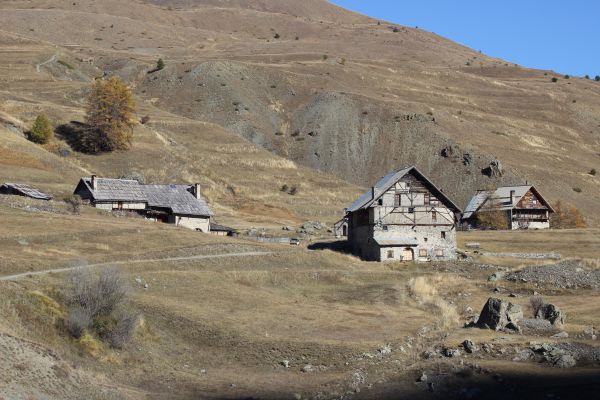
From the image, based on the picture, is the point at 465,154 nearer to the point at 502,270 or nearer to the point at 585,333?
the point at 502,270

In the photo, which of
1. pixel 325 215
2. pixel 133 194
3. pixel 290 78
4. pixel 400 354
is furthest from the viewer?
pixel 290 78

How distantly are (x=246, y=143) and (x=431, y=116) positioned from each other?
42.1m

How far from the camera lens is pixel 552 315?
158 feet

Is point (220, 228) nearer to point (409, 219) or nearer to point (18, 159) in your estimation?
point (409, 219)

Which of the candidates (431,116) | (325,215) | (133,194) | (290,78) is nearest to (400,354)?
(133,194)

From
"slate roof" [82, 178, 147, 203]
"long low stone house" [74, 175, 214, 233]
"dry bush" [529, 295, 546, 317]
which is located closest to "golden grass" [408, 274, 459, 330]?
"dry bush" [529, 295, 546, 317]

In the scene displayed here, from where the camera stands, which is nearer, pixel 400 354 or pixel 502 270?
pixel 400 354

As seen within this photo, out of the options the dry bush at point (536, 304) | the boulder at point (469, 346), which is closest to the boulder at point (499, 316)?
the dry bush at point (536, 304)

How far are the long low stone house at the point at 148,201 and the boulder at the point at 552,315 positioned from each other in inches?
1789

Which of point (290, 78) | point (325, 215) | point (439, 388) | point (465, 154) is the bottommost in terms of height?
point (439, 388)

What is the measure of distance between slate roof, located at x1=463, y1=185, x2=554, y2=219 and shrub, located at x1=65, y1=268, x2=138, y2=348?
243ft

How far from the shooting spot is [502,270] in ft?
236

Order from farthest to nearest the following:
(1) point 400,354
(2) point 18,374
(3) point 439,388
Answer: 1. (1) point 400,354
2. (3) point 439,388
3. (2) point 18,374

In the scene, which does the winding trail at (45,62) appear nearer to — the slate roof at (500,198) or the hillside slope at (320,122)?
the hillside slope at (320,122)
